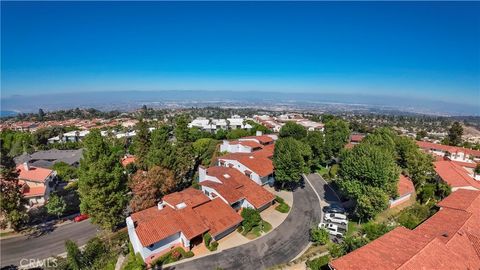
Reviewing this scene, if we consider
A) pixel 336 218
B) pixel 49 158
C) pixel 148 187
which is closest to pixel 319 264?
pixel 336 218

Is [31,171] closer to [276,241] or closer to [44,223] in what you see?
[44,223]

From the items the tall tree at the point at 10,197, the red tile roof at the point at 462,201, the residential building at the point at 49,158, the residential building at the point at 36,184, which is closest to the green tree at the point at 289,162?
the red tile roof at the point at 462,201

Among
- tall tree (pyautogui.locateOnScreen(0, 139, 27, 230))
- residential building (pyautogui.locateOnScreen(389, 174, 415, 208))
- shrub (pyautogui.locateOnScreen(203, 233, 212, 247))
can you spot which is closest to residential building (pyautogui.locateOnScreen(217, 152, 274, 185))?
shrub (pyautogui.locateOnScreen(203, 233, 212, 247))

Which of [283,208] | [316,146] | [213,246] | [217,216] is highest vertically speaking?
[316,146]

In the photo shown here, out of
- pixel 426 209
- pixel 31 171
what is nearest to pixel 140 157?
pixel 31 171

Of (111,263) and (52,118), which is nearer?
(111,263)

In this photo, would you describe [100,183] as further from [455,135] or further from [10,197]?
[455,135]

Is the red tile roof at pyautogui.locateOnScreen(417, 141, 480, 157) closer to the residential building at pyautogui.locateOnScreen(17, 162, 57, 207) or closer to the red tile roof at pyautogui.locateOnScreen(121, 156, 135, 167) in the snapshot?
the red tile roof at pyautogui.locateOnScreen(121, 156, 135, 167)
